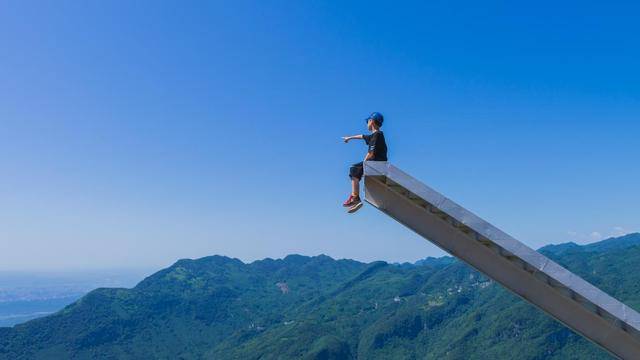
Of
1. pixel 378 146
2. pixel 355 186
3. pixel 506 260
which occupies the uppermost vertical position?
pixel 378 146

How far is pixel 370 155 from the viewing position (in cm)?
1088

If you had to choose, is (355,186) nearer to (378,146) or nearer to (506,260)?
(378,146)

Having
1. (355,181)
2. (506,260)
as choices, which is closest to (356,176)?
(355,181)

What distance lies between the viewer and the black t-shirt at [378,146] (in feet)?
35.8

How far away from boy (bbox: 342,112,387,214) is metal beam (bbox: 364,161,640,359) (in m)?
0.37

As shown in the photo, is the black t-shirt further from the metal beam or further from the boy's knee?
the metal beam

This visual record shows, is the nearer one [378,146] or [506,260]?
[506,260]

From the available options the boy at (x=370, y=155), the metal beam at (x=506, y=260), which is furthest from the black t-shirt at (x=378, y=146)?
the metal beam at (x=506, y=260)

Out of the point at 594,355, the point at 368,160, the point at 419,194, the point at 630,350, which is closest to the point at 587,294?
the point at 630,350

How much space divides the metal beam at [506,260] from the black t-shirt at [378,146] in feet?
2.08

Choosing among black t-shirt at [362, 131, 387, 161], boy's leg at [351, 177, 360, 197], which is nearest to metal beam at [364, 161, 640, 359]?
boy's leg at [351, 177, 360, 197]

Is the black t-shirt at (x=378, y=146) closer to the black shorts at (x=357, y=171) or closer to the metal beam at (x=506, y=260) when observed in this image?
the black shorts at (x=357, y=171)

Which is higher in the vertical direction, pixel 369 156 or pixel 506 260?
pixel 369 156

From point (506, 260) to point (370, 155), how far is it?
135 inches
